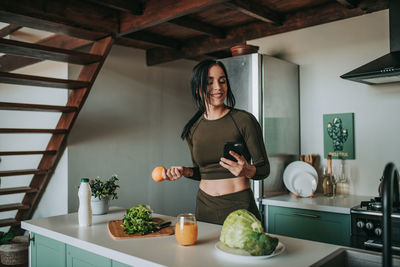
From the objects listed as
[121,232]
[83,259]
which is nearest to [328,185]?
[121,232]

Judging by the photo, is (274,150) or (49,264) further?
(274,150)

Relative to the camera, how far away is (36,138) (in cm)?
433

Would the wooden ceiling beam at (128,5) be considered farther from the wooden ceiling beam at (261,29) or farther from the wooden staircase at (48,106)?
the wooden ceiling beam at (261,29)

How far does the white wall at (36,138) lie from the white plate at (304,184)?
2.27m

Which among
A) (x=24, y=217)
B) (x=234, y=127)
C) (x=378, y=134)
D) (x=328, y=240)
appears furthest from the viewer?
(x=24, y=217)

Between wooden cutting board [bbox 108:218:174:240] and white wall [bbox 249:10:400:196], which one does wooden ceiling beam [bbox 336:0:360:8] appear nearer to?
white wall [bbox 249:10:400:196]

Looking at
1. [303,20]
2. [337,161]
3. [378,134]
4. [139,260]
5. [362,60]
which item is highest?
[303,20]

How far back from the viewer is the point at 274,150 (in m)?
3.36

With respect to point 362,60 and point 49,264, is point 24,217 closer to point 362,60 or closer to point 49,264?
point 49,264

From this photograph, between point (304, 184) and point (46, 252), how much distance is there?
85.7 inches

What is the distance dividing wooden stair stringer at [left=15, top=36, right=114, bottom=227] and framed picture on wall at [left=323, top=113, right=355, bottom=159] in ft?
6.95

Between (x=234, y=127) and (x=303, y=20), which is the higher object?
(x=303, y=20)

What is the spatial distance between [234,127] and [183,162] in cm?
295

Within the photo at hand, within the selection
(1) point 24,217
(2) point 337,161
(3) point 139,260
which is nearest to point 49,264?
(3) point 139,260
